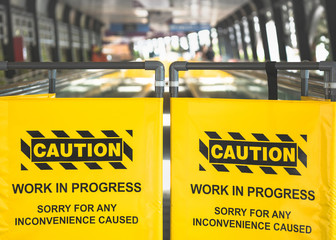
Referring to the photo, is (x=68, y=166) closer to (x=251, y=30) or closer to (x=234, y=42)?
(x=251, y=30)

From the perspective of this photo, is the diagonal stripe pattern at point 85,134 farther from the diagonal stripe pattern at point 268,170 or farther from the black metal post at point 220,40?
the black metal post at point 220,40

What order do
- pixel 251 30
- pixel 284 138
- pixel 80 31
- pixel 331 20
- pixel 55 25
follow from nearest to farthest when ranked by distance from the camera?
pixel 284 138 → pixel 331 20 → pixel 55 25 → pixel 251 30 → pixel 80 31

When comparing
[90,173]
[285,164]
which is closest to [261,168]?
[285,164]

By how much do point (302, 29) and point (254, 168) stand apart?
53.0 ft

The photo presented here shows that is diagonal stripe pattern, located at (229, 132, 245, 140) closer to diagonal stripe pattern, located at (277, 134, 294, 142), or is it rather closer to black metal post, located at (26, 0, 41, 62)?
diagonal stripe pattern, located at (277, 134, 294, 142)

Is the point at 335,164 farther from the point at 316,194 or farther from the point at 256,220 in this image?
the point at 256,220

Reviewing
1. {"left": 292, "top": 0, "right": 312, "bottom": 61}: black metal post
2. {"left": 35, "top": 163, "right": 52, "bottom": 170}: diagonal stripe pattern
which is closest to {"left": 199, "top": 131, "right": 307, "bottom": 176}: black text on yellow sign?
{"left": 35, "top": 163, "right": 52, "bottom": 170}: diagonal stripe pattern

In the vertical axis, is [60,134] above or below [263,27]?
below

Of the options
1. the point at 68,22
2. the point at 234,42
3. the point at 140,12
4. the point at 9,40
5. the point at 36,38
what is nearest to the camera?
the point at 9,40

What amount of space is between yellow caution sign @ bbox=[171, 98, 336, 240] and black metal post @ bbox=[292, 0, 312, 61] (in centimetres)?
1558

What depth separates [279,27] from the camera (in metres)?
22.9

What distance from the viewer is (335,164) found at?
3.04 meters

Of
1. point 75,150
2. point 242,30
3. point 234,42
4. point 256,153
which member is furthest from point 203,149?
point 234,42

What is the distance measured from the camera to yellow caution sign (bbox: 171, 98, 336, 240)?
10.0ft
